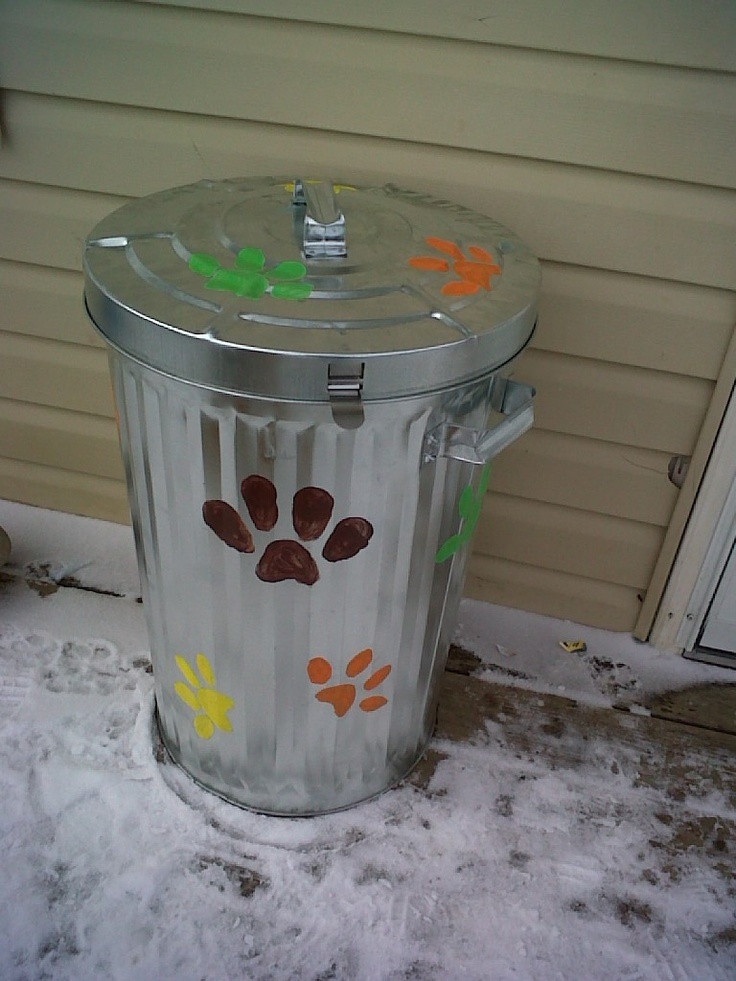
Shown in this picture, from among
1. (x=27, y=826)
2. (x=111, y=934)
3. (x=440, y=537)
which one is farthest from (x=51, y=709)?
(x=440, y=537)

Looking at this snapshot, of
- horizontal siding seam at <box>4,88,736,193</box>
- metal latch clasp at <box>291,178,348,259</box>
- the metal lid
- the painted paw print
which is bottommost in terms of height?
the painted paw print

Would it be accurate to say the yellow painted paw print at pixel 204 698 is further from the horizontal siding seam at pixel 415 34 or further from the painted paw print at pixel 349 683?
the horizontal siding seam at pixel 415 34

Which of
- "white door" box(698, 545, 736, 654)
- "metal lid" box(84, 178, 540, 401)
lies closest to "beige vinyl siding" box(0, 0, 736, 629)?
"white door" box(698, 545, 736, 654)

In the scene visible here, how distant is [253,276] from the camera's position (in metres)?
0.92

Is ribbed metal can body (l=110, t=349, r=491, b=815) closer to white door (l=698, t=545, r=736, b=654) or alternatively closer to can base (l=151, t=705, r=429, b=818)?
can base (l=151, t=705, r=429, b=818)

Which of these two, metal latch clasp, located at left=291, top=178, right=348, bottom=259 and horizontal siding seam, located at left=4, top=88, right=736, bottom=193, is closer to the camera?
metal latch clasp, located at left=291, top=178, right=348, bottom=259

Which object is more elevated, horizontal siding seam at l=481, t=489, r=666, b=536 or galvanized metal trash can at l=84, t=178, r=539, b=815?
galvanized metal trash can at l=84, t=178, r=539, b=815

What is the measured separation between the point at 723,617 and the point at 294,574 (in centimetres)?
111

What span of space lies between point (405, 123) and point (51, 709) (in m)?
1.28

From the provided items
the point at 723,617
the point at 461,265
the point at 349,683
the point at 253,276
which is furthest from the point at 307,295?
the point at 723,617

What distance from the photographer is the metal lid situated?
847 millimetres

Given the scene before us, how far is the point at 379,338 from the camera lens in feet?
2.83

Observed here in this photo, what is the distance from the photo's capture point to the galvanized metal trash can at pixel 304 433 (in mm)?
871

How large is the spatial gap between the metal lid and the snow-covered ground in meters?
0.82
